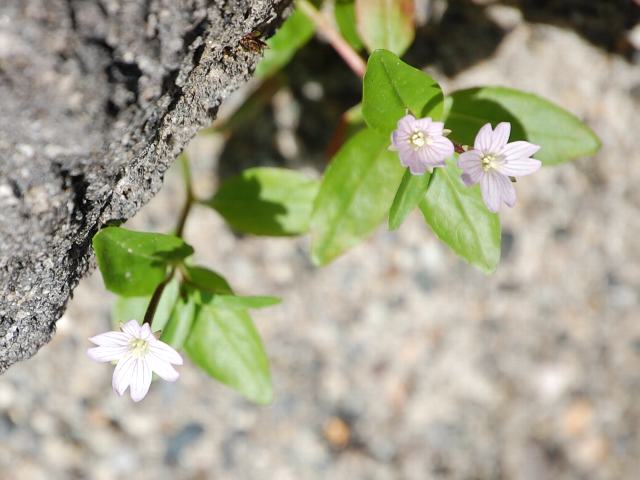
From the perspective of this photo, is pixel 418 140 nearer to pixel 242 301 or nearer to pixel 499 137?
pixel 499 137

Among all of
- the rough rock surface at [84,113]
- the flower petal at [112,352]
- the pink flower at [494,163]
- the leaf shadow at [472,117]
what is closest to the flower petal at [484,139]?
the pink flower at [494,163]

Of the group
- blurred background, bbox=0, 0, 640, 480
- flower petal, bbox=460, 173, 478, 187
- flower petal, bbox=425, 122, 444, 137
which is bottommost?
blurred background, bbox=0, 0, 640, 480

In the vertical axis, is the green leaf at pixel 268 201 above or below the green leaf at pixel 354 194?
below

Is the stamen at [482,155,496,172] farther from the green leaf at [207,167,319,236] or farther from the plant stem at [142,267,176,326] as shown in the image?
the plant stem at [142,267,176,326]

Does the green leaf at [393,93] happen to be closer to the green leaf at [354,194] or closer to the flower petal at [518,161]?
the green leaf at [354,194]

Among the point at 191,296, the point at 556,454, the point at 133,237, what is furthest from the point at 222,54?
the point at 556,454

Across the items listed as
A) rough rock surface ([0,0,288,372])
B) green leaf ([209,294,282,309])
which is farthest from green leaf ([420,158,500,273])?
rough rock surface ([0,0,288,372])

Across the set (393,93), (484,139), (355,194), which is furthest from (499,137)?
(355,194)
